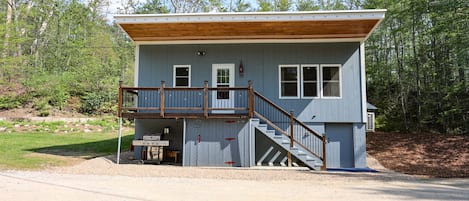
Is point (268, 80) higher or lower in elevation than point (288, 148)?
higher

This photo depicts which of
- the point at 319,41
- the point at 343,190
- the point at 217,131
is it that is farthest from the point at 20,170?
the point at 319,41

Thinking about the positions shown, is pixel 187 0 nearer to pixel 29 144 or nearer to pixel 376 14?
pixel 29 144

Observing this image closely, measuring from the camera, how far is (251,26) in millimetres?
9477

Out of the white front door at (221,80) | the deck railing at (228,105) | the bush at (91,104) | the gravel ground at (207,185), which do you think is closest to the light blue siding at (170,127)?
the deck railing at (228,105)

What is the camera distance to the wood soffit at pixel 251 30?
9.21 m

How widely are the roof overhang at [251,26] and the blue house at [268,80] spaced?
0.11ft

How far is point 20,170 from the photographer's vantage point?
776 centimetres

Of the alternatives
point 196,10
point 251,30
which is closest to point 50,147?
point 251,30

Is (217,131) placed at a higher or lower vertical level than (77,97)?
lower

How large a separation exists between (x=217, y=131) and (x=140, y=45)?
4.13 meters

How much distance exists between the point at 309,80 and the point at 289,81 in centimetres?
65

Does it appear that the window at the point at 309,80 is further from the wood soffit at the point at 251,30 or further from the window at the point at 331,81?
the wood soffit at the point at 251,30

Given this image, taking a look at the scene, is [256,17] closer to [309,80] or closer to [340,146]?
[309,80]

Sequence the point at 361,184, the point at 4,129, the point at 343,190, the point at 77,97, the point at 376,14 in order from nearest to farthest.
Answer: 1. the point at 343,190
2. the point at 361,184
3. the point at 376,14
4. the point at 4,129
5. the point at 77,97
